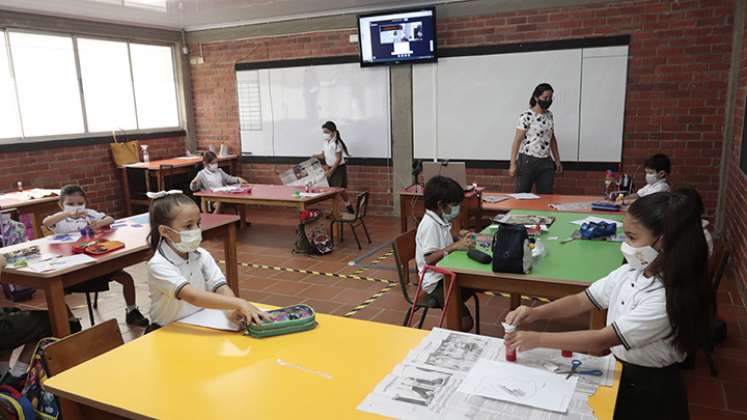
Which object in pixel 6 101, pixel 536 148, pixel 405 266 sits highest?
pixel 6 101

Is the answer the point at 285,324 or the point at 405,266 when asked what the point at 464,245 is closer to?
the point at 405,266

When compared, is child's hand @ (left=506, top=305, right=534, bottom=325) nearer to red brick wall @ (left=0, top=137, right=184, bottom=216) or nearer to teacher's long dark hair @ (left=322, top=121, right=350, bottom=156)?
teacher's long dark hair @ (left=322, top=121, right=350, bottom=156)

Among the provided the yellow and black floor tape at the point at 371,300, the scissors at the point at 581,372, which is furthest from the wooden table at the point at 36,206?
the scissors at the point at 581,372

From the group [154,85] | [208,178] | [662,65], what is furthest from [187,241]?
[154,85]

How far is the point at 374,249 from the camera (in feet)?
20.0

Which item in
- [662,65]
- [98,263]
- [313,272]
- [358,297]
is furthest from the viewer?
[662,65]

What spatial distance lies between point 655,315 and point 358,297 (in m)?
2.98

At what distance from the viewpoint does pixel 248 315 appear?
2.09 m

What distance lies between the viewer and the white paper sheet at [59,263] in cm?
314

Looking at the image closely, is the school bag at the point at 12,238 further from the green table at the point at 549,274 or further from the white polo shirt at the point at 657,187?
the white polo shirt at the point at 657,187

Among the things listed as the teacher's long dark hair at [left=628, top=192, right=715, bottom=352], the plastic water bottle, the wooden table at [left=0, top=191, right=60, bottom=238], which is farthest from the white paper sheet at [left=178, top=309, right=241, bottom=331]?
the plastic water bottle

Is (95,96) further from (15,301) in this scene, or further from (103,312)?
(103,312)

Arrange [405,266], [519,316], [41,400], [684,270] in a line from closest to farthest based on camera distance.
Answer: [684,270] → [519,316] → [41,400] → [405,266]

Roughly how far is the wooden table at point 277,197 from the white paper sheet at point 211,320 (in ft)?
11.0
